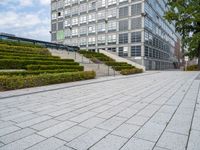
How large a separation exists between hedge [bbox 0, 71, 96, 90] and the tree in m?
21.5

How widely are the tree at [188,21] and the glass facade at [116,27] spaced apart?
29.5ft

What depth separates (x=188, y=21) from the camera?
95.2 feet

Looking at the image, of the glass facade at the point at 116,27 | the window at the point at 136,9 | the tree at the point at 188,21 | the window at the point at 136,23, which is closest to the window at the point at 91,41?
the glass facade at the point at 116,27

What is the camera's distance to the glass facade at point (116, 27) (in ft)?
131

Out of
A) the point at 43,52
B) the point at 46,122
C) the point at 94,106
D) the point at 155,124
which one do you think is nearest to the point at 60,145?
the point at 46,122

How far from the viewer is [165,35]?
191ft

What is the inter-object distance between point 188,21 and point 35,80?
26.8 m

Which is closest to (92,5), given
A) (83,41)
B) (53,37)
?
(83,41)

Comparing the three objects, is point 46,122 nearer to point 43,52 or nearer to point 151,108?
point 151,108

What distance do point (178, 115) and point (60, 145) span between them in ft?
12.2

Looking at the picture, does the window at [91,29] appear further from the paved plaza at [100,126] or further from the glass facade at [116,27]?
the paved plaza at [100,126]

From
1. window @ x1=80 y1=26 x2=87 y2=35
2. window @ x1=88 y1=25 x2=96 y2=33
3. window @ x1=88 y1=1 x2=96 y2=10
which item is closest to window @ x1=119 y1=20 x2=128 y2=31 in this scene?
window @ x1=88 y1=25 x2=96 y2=33

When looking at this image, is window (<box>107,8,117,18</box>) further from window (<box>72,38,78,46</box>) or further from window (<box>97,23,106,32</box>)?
window (<box>72,38,78,46</box>)

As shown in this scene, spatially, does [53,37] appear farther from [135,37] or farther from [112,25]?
[135,37]
